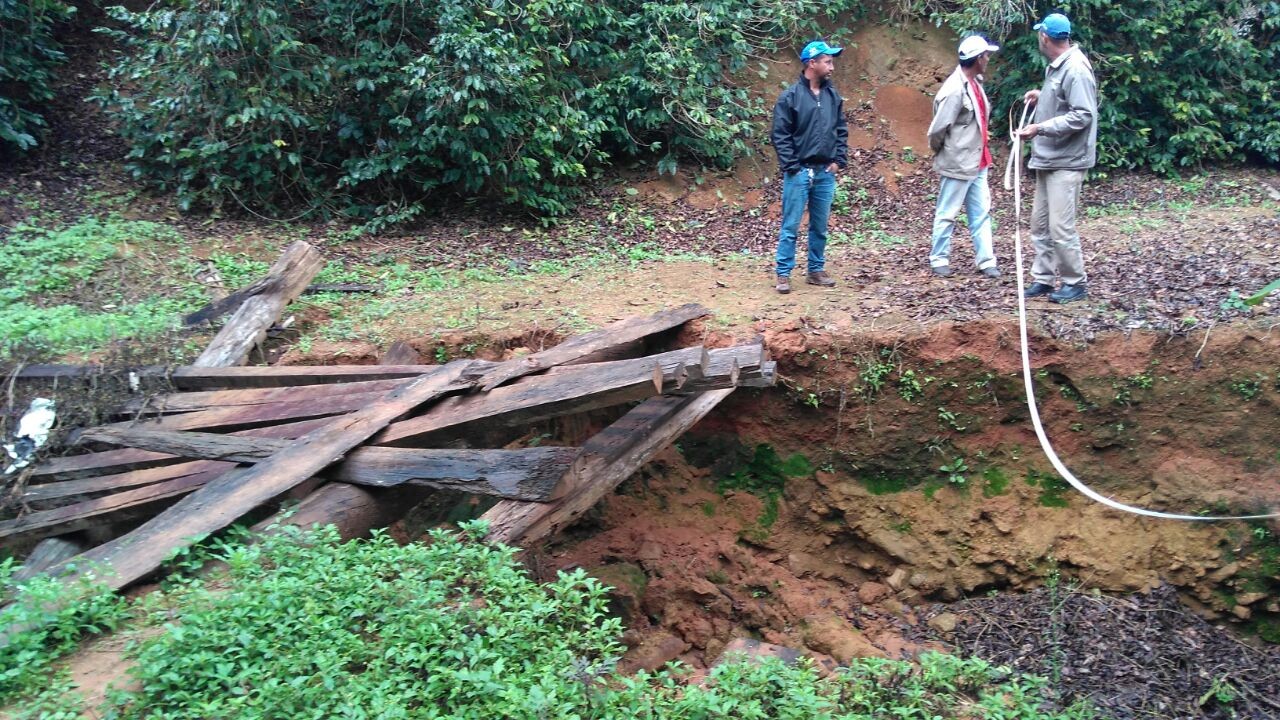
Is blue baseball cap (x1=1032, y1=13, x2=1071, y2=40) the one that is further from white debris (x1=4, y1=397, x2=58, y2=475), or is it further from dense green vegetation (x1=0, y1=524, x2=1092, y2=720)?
white debris (x1=4, y1=397, x2=58, y2=475)

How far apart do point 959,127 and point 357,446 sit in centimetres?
519

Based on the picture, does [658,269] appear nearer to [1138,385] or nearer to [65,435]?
[1138,385]

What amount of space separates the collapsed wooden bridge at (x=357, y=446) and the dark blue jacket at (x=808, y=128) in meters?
2.13

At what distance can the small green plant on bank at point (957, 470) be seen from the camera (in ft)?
21.2

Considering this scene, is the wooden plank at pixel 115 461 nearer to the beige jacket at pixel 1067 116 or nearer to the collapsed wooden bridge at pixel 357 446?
the collapsed wooden bridge at pixel 357 446

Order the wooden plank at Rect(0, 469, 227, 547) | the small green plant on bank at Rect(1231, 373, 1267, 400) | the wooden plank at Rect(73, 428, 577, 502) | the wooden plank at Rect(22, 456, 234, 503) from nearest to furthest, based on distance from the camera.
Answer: the wooden plank at Rect(73, 428, 577, 502)
the wooden plank at Rect(0, 469, 227, 547)
the wooden plank at Rect(22, 456, 234, 503)
the small green plant on bank at Rect(1231, 373, 1267, 400)

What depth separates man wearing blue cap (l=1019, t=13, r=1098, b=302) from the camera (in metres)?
6.22

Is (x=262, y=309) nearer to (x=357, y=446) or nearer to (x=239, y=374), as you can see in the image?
(x=239, y=374)

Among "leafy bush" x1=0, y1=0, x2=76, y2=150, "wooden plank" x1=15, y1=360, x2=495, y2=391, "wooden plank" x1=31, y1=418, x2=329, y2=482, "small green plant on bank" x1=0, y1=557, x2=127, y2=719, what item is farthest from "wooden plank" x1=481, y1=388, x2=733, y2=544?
"leafy bush" x1=0, y1=0, x2=76, y2=150

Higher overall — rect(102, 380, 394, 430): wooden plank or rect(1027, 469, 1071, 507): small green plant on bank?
rect(102, 380, 394, 430): wooden plank

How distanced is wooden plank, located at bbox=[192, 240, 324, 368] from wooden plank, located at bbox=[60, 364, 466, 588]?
178cm

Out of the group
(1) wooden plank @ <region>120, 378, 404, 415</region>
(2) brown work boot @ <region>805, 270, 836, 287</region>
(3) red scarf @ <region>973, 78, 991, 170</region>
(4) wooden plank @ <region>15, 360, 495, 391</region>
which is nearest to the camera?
(1) wooden plank @ <region>120, 378, 404, 415</region>

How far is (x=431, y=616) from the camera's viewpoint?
12.3 ft

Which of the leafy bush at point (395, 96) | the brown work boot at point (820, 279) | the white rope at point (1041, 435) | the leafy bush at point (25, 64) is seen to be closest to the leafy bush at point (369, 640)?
the white rope at point (1041, 435)
